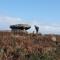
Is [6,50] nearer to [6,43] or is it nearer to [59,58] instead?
[6,43]

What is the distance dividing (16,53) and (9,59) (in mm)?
749

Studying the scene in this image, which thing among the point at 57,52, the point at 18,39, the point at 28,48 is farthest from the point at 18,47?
the point at 57,52

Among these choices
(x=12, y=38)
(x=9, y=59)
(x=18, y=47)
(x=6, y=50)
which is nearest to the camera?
(x=9, y=59)

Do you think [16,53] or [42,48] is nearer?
[16,53]

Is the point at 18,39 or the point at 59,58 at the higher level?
the point at 18,39

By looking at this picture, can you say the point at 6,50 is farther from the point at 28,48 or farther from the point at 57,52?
the point at 57,52

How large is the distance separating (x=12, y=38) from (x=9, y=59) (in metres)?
2.94

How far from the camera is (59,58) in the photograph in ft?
44.6

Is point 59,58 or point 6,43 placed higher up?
point 6,43

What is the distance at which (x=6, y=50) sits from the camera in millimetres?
12180

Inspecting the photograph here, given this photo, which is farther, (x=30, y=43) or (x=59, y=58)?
(x=30, y=43)

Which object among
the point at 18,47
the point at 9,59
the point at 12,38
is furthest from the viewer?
the point at 12,38

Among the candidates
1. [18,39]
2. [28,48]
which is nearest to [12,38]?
[18,39]

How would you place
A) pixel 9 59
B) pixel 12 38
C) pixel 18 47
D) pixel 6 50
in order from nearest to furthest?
pixel 9 59 → pixel 6 50 → pixel 18 47 → pixel 12 38
